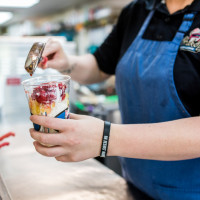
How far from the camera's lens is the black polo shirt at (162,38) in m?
0.90

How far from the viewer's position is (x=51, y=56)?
1208mm

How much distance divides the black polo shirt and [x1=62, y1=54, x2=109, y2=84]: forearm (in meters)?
0.04

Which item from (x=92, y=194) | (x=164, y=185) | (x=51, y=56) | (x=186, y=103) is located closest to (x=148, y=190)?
(x=164, y=185)

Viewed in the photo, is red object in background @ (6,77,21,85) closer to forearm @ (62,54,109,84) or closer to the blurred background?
the blurred background

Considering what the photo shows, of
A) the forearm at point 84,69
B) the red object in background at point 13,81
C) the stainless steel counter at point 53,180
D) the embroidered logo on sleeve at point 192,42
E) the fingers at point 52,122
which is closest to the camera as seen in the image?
→ the fingers at point 52,122

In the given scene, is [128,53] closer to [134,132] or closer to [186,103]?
[186,103]

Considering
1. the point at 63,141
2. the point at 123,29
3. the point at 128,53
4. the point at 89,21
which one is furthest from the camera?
the point at 89,21

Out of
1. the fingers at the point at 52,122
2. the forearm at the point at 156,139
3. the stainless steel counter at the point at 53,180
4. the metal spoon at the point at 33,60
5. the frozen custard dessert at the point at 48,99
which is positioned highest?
the metal spoon at the point at 33,60

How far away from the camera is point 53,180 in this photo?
1125 mm

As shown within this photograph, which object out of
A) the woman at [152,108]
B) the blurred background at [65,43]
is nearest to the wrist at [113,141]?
the woman at [152,108]

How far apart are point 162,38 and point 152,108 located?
287 millimetres

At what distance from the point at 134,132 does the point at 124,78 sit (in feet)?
1.35

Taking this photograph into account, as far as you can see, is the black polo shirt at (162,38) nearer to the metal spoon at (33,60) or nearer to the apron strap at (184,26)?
the apron strap at (184,26)

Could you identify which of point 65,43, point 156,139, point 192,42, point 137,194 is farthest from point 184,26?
point 65,43
